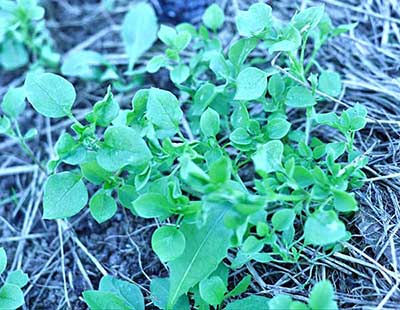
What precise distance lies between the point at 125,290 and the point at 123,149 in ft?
1.03

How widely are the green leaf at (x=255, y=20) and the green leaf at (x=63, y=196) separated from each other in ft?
1.60

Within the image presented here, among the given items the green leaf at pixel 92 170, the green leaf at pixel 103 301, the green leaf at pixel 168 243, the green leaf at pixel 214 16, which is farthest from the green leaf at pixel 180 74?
the green leaf at pixel 103 301

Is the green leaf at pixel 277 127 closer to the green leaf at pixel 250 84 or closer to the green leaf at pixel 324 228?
the green leaf at pixel 250 84

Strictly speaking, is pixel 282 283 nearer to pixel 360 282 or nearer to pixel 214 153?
pixel 360 282

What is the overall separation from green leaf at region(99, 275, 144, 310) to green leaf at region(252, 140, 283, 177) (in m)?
0.40

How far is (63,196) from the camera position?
126 centimetres

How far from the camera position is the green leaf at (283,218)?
1.12 m

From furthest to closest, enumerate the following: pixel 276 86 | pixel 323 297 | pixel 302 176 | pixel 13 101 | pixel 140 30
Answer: pixel 140 30 → pixel 13 101 → pixel 276 86 → pixel 302 176 → pixel 323 297

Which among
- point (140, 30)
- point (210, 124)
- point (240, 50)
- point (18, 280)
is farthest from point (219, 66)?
point (18, 280)

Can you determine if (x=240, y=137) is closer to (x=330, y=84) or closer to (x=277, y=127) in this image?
(x=277, y=127)

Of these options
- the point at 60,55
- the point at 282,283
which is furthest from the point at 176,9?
the point at 282,283

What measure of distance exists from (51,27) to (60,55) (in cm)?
16

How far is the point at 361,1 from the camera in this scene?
5.75ft

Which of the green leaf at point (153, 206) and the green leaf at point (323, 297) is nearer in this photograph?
the green leaf at point (323, 297)
